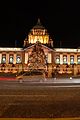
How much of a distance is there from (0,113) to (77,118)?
3.11 meters

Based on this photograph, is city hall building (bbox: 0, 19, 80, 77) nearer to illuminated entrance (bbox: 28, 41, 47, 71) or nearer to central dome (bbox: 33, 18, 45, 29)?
central dome (bbox: 33, 18, 45, 29)

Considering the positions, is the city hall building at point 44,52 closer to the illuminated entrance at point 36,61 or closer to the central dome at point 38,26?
the central dome at point 38,26

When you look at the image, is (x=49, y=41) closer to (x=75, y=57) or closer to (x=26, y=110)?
(x=75, y=57)

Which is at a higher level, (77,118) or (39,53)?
(39,53)

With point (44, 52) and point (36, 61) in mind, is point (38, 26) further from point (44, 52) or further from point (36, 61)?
point (36, 61)

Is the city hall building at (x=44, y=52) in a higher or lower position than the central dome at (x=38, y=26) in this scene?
lower

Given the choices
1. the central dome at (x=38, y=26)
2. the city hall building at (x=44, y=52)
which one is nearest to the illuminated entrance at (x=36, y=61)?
the city hall building at (x=44, y=52)

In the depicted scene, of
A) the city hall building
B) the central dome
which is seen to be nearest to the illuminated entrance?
the city hall building

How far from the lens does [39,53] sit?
272 feet

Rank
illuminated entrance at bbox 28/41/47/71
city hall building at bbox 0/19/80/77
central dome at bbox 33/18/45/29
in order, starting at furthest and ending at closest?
central dome at bbox 33/18/45/29, city hall building at bbox 0/19/80/77, illuminated entrance at bbox 28/41/47/71

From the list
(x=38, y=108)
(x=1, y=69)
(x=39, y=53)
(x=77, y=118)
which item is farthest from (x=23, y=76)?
(x=1, y=69)

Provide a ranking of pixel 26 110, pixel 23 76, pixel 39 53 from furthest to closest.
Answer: pixel 39 53 < pixel 23 76 < pixel 26 110

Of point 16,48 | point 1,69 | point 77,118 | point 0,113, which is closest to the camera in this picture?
point 77,118

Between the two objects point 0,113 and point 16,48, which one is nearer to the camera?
point 0,113
